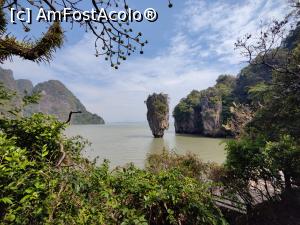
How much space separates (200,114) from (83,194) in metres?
66.0

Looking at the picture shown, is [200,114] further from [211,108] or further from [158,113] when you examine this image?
[158,113]

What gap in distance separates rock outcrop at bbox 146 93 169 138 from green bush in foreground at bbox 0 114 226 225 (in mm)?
55092

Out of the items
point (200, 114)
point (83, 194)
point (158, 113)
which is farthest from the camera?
point (200, 114)

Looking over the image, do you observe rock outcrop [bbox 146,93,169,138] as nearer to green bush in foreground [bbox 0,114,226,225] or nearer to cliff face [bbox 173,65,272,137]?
cliff face [bbox 173,65,272,137]

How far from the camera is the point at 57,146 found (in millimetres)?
4039

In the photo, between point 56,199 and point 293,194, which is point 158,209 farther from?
point 293,194

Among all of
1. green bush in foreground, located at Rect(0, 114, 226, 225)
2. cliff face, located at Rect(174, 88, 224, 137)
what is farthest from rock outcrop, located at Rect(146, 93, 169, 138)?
green bush in foreground, located at Rect(0, 114, 226, 225)

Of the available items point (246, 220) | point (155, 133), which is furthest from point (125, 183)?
point (155, 133)

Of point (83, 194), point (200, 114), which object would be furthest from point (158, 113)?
point (83, 194)

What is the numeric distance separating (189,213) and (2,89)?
335cm

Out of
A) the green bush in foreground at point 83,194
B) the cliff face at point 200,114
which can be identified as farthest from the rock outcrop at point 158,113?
the green bush in foreground at point 83,194

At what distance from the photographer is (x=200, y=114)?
2660 inches

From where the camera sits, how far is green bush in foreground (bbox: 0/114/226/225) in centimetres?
238

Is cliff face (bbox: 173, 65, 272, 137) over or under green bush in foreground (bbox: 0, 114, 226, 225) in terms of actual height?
over
